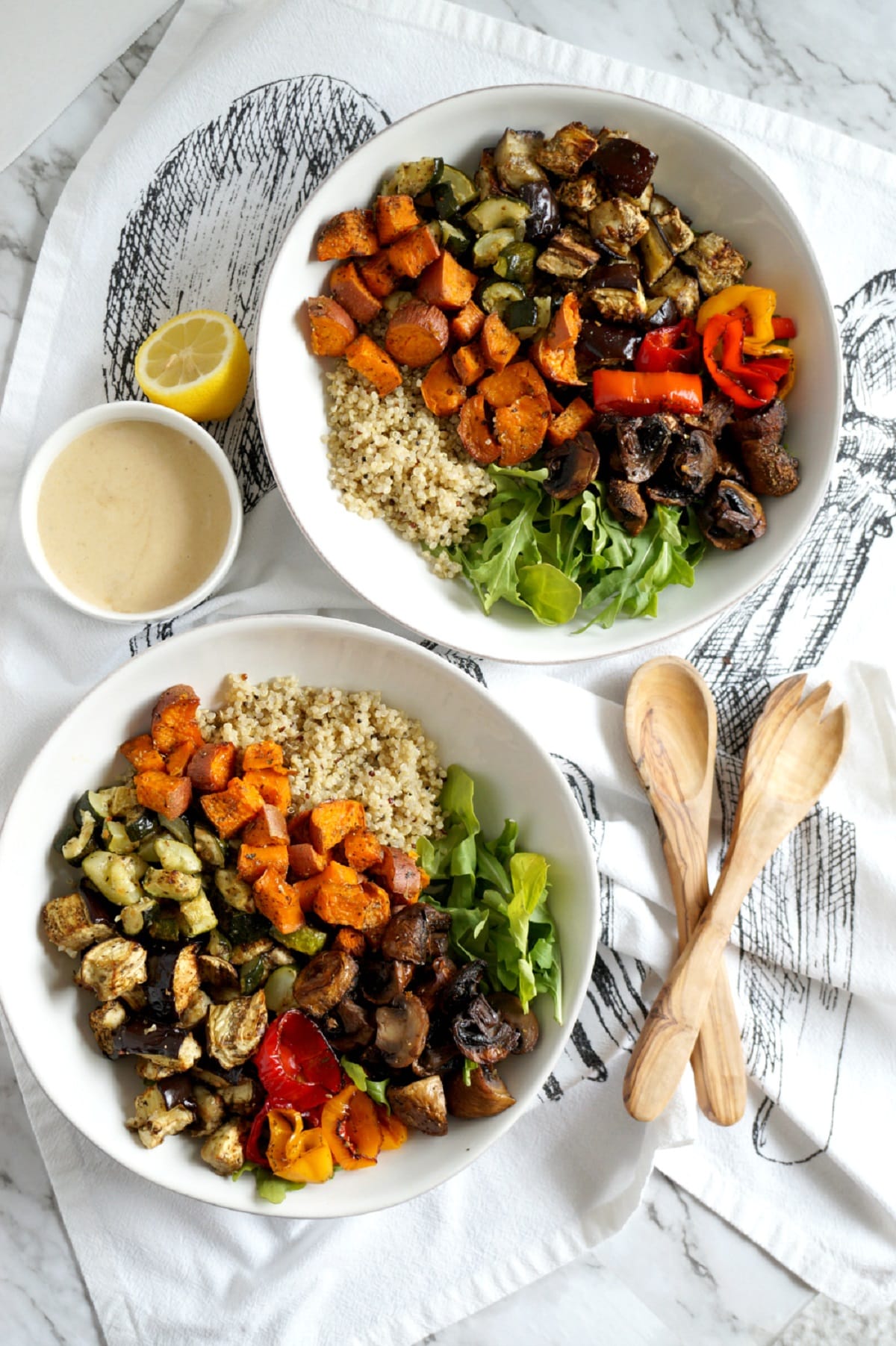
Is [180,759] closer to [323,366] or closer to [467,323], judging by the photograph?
[323,366]

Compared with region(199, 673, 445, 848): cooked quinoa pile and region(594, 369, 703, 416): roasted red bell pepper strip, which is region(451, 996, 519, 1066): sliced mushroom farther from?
region(594, 369, 703, 416): roasted red bell pepper strip

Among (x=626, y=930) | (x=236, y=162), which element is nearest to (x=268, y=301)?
(x=236, y=162)

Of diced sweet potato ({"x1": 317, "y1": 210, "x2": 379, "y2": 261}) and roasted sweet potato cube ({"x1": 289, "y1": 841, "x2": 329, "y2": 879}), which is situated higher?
diced sweet potato ({"x1": 317, "y1": 210, "x2": 379, "y2": 261})

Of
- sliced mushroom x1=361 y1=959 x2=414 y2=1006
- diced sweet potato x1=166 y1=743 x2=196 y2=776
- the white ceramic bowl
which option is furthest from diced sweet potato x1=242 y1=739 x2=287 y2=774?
sliced mushroom x1=361 y1=959 x2=414 y2=1006

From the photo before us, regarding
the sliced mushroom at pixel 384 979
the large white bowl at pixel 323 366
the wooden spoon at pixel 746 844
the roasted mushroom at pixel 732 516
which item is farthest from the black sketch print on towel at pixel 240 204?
the wooden spoon at pixel 746 844

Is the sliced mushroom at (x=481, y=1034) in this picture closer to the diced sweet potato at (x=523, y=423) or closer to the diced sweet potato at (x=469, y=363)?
the diced sweet potato at (x=523, y=423)

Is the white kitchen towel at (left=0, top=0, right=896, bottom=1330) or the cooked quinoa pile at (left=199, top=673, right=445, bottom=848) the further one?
the white kitchen towel at (left=0, top=0, right=896, bottom=1330)
